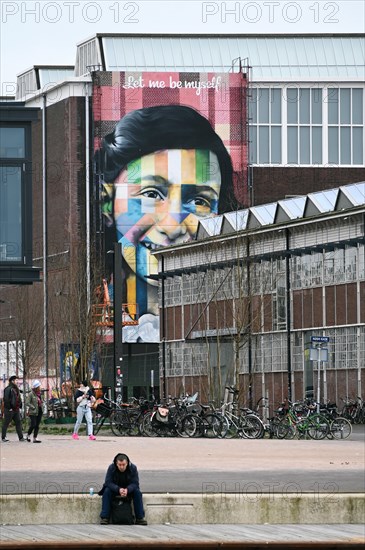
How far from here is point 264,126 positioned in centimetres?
11969

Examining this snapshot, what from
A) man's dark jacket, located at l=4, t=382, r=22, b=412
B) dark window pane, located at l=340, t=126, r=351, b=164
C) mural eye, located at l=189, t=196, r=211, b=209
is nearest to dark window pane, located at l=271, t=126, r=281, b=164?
dark window pane, located at l=340, t=126, r=351, b=164

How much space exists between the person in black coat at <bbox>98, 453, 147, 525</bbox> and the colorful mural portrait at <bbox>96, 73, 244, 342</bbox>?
3612 inches

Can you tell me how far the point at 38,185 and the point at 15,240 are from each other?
89406mm

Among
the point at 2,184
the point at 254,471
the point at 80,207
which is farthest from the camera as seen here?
the point at 80,207

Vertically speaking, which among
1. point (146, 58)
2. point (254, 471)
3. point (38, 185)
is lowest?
point (254, 471)

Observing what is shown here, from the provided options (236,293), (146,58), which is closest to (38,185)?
(146,58)

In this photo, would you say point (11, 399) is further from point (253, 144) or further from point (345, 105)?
point (345, 105)

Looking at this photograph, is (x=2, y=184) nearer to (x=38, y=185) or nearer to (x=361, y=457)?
(x=361, y=457)

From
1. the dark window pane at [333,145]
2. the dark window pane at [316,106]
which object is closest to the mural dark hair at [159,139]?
the dark window pane at [316,106]

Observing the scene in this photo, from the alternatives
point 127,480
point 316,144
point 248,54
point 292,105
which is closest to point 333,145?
point 316,144

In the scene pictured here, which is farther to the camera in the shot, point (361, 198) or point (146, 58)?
point (146, 58)

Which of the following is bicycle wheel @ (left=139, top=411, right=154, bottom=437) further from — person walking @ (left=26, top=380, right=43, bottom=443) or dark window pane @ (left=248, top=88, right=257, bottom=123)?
dark window pane @ (left=248, top=88, right=257, bottom=123)

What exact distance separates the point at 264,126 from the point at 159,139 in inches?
321

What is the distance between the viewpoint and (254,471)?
29406 mm
